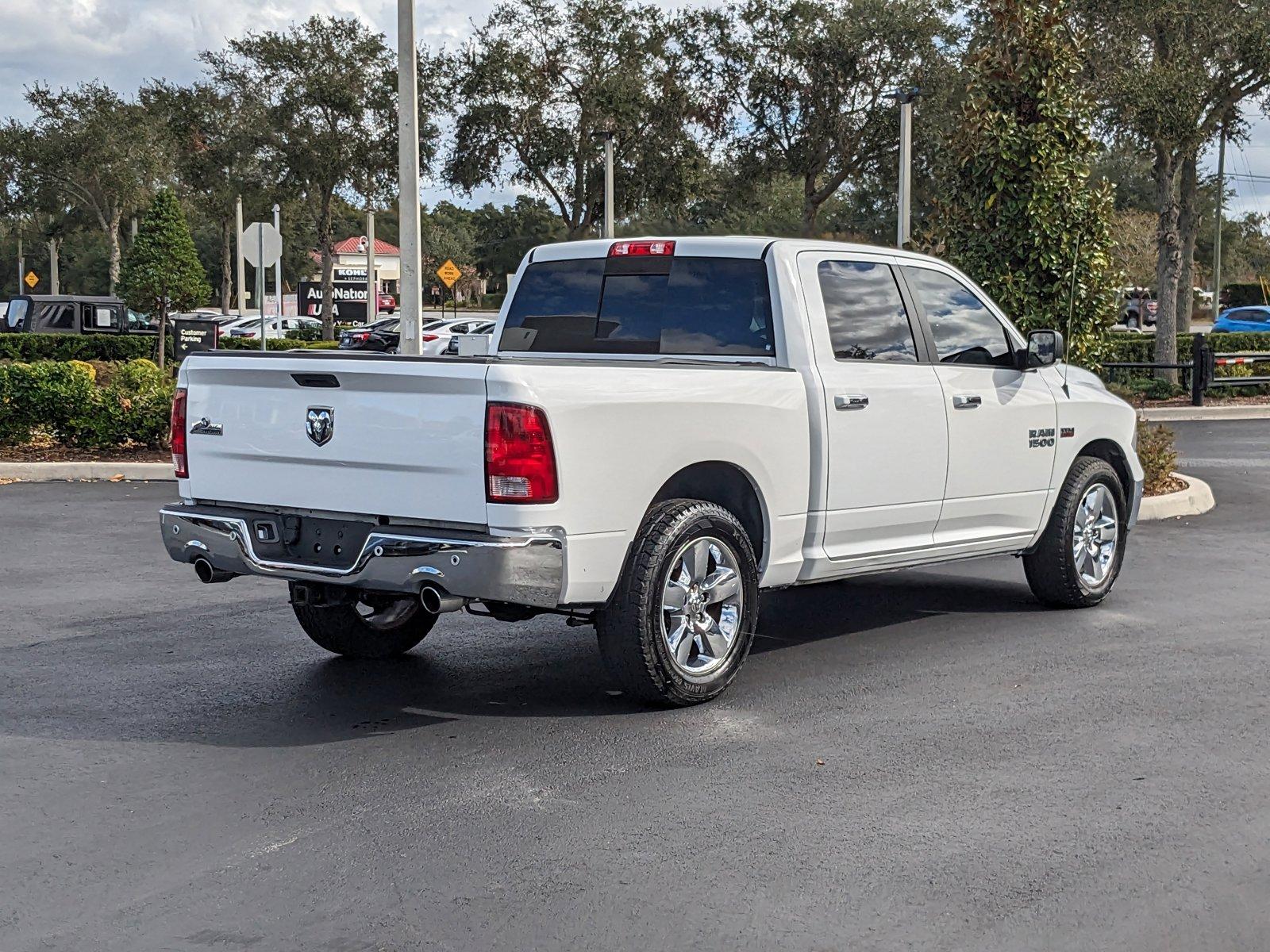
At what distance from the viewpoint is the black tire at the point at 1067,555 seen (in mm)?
8836

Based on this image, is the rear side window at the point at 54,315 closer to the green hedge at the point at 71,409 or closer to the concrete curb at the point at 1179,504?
the green hedge at the point at 71,409

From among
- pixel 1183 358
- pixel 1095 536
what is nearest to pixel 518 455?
pixel 1095 536

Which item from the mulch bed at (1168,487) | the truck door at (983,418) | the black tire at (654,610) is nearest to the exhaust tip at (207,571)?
the black tire at (654,610)

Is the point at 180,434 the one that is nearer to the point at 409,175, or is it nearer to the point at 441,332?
the point at 409,175

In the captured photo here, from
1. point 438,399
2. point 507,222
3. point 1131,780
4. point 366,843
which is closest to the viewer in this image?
point 366,843

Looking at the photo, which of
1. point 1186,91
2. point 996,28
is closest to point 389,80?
point 1186,91

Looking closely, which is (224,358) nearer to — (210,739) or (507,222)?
(210,739)

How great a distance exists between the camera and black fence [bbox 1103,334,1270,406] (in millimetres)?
26781

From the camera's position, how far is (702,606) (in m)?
6.63

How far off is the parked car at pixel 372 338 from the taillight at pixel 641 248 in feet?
113

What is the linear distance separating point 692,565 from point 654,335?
61.6 inches

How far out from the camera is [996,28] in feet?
46.3

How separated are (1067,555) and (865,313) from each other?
7.07ft

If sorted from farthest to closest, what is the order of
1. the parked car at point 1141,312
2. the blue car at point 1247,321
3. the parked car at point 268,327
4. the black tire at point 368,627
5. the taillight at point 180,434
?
the parked car at point 1141,312, the parked car at point 268,327, the blue car at point 1247,321, the black tire at point 368,627, the taillight at point 180,434
